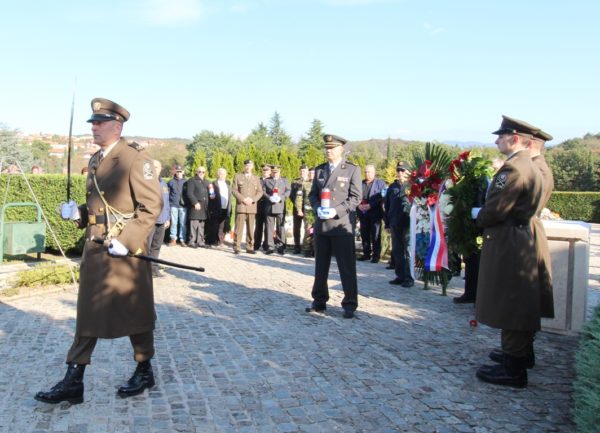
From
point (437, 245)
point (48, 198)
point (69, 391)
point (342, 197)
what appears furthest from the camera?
point (48, 198)

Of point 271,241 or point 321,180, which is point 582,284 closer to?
point 321,180

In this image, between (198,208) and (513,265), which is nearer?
(513,265)

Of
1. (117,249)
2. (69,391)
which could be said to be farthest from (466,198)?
(69,391)

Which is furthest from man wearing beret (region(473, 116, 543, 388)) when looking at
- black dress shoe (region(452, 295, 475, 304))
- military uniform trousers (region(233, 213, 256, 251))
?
military uniform trousers (region(233, 213, 256, 251))

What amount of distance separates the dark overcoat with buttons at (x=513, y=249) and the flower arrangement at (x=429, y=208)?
293 cm

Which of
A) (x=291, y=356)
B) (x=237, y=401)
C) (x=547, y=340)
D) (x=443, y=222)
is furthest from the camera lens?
(x=443, y=222)

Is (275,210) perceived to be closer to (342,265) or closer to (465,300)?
(465,300)

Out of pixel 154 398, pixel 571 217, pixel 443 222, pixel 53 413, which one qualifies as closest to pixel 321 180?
pixel 443 222

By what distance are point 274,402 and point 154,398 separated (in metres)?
0.92

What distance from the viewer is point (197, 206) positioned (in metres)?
13.7

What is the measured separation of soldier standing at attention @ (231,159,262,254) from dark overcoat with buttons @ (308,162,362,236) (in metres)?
6.24

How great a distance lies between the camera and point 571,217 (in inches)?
1187

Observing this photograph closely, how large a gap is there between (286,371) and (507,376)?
6.05 feet

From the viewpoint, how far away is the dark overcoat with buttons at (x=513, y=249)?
14.3 feet
